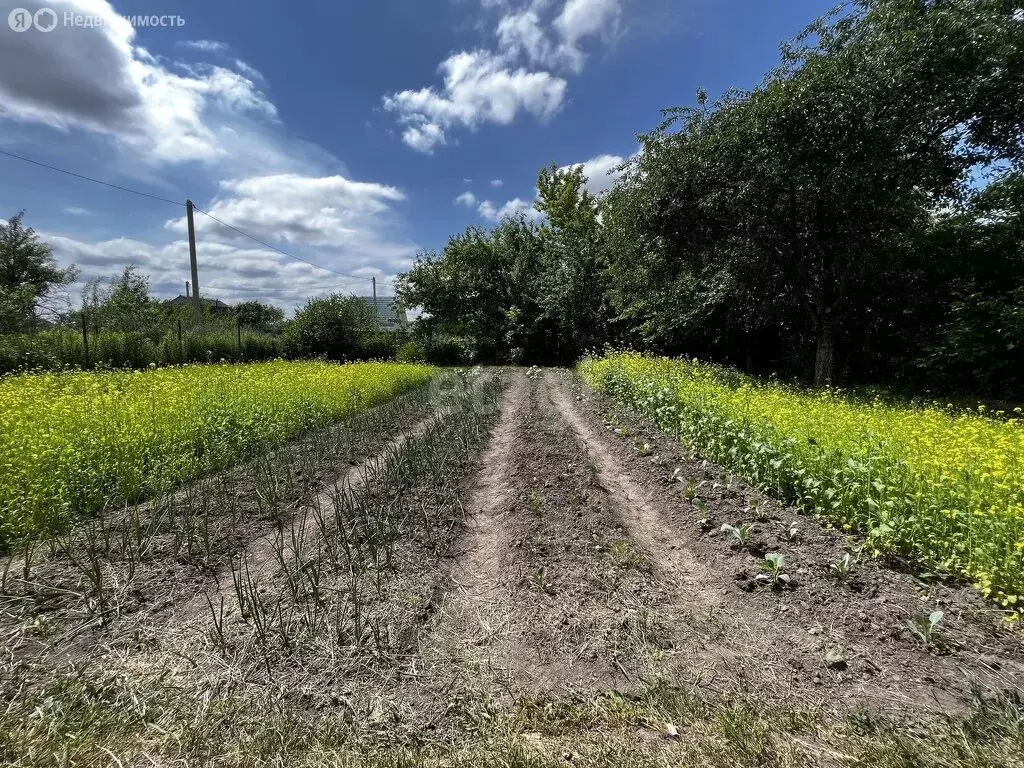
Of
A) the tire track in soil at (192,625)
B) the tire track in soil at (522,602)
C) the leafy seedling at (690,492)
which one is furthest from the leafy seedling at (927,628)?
the tire track in soil at (192,625)

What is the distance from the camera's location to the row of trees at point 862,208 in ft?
25.9

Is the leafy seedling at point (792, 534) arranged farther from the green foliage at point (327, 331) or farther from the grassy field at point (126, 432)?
the green foliage at point (327, 331)

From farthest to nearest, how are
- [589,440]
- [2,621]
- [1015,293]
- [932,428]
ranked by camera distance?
[1015,293] → [589,440] → [932,428] → [2,621]

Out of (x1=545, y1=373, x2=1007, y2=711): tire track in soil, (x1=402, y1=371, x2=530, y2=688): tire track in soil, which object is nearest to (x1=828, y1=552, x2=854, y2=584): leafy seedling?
(x1=545, y1=373, x2=1007, y2=711): tire track in soil

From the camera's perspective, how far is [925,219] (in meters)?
11.1

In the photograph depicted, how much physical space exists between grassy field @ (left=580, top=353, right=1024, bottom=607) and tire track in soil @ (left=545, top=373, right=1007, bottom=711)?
70cm

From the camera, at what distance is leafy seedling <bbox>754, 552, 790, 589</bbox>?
3.06m

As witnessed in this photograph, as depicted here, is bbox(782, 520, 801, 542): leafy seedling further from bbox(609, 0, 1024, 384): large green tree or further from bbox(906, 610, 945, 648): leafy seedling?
bbox(609, 0, 1024, 384): large green tree

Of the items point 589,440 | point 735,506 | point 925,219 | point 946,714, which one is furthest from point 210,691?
point 925,219

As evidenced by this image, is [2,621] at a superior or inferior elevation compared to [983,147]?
inferior

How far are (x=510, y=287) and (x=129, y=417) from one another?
1933 centimetres

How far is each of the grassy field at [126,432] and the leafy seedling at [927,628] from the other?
6.07 meters

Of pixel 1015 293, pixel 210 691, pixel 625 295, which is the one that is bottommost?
pixel 210 691

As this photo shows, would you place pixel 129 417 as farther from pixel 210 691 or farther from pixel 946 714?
pixel 946 714
